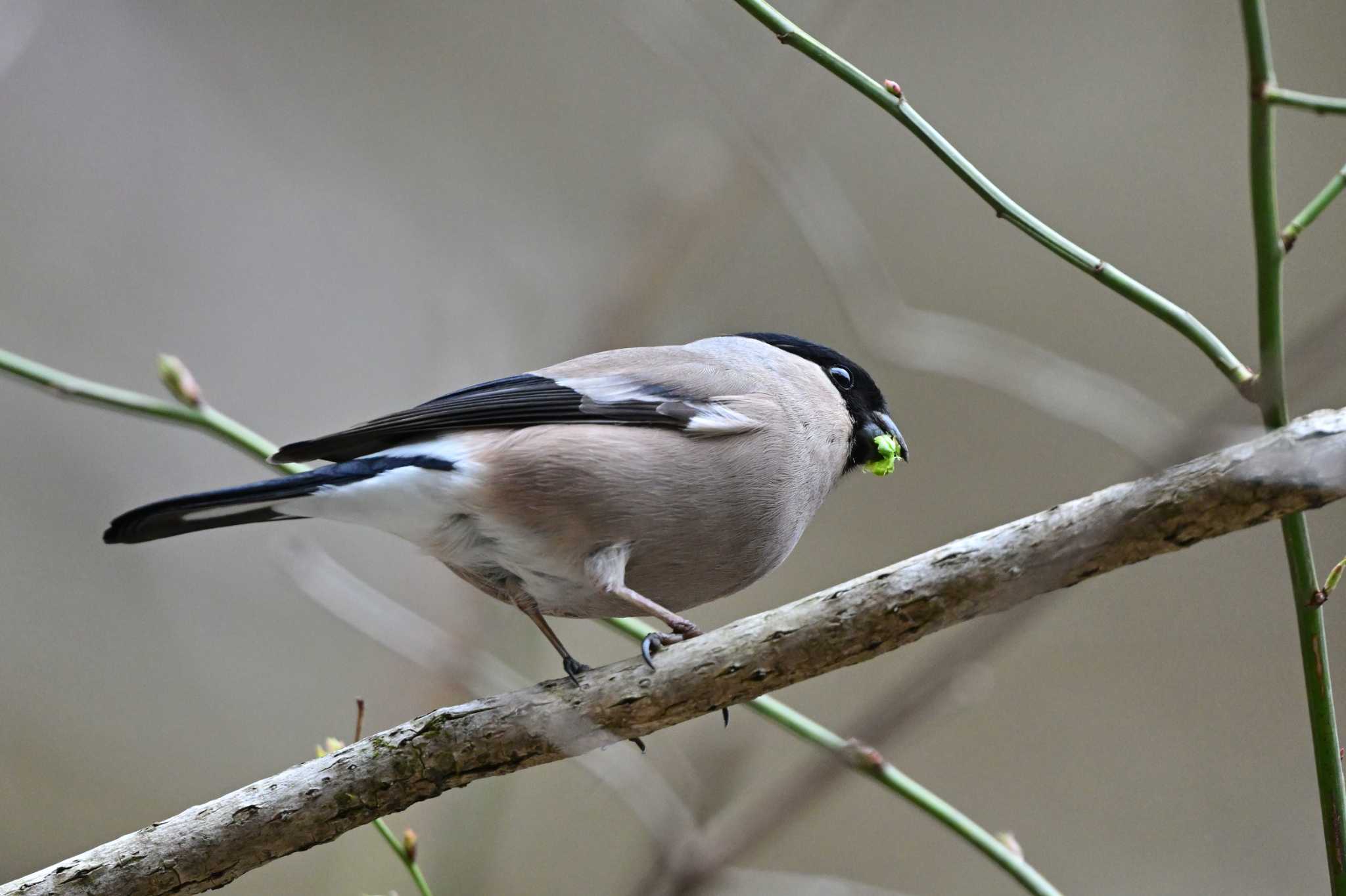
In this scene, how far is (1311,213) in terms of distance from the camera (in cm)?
111

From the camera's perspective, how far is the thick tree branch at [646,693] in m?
1.24

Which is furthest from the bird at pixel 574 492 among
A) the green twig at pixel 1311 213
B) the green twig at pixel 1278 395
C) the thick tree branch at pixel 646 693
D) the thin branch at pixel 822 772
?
the green twig at pixel 1311 213

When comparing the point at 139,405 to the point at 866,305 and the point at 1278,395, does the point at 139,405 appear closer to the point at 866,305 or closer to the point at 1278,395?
the point at 866,305

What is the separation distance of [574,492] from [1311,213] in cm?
110

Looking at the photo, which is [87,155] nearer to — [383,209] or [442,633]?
[383,209]

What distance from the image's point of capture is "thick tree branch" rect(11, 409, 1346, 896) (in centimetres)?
124

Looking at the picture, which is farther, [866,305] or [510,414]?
[866,305]

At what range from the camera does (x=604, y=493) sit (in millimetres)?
1759

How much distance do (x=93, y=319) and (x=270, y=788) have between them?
398 cm

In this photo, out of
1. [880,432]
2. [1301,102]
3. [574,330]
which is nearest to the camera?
[1301,102]

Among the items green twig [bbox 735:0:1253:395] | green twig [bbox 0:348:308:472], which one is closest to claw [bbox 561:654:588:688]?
green twig [bbox 0:348:308:472]

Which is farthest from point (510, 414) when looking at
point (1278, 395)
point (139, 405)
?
point (1278, 395)

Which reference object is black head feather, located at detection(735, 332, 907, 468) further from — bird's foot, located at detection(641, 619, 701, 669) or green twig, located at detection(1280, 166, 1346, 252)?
green twig, located at detection(1280, 166, 1346, 252)

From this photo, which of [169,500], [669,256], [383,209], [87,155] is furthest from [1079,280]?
[87,155]
